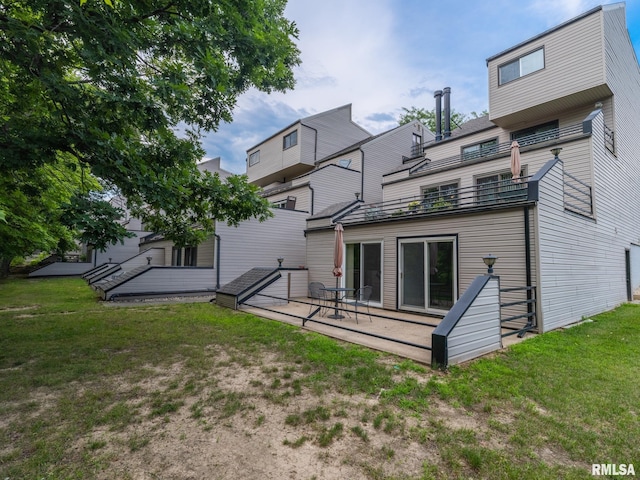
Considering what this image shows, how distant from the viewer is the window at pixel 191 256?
15.7m

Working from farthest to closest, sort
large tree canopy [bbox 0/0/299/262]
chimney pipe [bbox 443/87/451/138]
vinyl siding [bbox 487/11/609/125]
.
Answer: chimney pipe [bbox 443/87/451/138], vinyl siding [bbox 487/11/609/125], large tree canopy [bbox 0/0/299/262]

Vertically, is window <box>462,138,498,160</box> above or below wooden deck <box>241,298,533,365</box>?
above

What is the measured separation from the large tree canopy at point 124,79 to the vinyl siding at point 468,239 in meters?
5.21

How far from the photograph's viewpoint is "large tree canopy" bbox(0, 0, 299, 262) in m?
4.27

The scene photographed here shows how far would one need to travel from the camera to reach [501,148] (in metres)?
12.8

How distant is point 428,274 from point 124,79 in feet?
25.8

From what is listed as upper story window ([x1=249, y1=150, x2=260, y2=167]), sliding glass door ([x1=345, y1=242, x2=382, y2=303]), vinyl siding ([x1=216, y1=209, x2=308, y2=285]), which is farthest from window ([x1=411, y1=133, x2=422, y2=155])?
sliding glass door ([x1=345, y1=242, x2=382, y2=303])

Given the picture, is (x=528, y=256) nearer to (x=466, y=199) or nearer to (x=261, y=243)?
(x=466, y=199)

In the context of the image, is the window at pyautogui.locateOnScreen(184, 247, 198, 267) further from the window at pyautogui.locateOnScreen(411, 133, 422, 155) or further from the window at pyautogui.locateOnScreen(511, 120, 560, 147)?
the window at pyautogui.locateOnScreen(511, 120, 560, 147)

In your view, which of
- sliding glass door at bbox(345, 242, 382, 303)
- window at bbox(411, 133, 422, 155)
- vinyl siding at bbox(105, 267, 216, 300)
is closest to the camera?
sliding glass door at bbox(345, 242, 382, 303)

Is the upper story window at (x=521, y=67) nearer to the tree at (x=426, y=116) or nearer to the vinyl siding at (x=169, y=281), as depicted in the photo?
the vinyl siding at (x=169, y=281)

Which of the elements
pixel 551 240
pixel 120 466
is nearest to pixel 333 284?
pixel 551 240

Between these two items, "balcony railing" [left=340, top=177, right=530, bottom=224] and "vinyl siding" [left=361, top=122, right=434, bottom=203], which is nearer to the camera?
"balcony railing" [left=340, top=177, right=530, bottom=224]

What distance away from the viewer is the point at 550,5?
10305 millimetres
